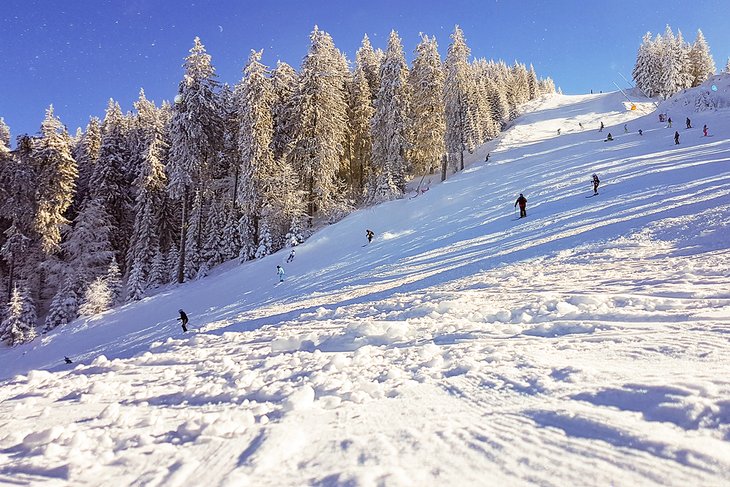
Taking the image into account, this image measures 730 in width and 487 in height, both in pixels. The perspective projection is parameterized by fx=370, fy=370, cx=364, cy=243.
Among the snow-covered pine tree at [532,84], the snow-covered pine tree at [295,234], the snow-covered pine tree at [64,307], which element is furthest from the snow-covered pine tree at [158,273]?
the snow-covered pine tree at [532,84]

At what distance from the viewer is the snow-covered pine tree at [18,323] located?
27422 millimetres

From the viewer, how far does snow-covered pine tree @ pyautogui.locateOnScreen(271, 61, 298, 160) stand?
117 ft

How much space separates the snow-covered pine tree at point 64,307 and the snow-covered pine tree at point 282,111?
20180 mm

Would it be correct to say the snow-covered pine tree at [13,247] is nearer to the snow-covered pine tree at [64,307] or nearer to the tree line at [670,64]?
the snow-covered pine tree at [64,307]

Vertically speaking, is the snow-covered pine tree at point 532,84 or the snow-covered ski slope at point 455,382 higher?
the snow-covered pine tree at point 532,84

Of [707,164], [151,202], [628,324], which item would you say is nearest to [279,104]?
[151,202]

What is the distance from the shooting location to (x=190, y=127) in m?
30.5

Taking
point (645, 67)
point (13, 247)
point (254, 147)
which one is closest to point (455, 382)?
point (254, 147)

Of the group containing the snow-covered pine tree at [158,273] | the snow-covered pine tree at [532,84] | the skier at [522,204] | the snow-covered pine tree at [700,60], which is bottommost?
the skier at [522,204]

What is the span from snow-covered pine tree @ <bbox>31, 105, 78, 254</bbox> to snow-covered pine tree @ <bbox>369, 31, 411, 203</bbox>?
92.4 ft

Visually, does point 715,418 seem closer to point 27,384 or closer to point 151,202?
point 27,384

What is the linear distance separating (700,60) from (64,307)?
118 m

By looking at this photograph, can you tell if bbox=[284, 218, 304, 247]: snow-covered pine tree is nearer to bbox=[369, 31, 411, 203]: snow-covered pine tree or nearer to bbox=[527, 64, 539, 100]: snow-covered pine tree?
bbox=[369, 31, 411, 203]: snow-covered pine tree

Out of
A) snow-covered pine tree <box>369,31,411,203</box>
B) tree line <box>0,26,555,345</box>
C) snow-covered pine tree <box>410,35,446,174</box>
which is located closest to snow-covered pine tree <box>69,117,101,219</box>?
tree line <box>0,26,555,345</box>
